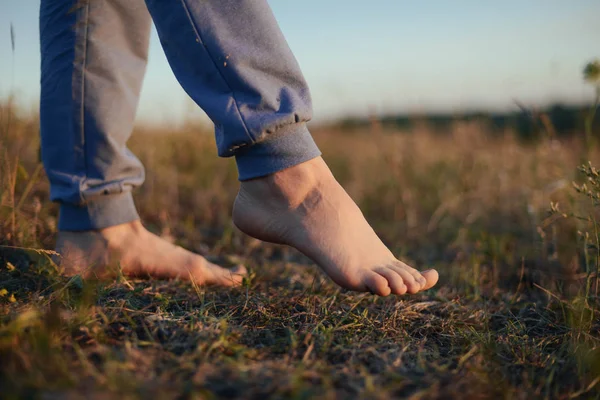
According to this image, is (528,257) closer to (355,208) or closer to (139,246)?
(355,208)

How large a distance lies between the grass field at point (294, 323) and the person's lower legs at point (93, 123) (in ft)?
0.41

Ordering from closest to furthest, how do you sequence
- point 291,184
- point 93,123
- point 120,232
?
point 291,184, point 93,123, point 120,232

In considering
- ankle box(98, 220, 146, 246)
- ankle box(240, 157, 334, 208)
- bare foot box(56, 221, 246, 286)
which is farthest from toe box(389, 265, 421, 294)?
ankle box(98, 220, 146, 246)

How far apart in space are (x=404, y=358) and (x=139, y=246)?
0.88 metres

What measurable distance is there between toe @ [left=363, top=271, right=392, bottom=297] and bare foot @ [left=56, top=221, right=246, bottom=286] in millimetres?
442

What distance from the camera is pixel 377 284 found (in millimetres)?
1184

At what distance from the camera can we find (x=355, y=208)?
127 cm

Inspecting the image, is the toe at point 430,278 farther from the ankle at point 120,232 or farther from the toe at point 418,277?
the ankle at point 120,232

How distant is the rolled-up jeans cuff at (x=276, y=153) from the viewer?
1103mm

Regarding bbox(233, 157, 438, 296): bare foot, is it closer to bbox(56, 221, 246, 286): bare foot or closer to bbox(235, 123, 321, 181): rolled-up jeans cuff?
bbox(235, 123, 321, 181): rolled-up jeans cuff

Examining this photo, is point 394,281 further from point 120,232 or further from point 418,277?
point 120,232

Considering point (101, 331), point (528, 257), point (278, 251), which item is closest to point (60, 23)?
point (101, 331)

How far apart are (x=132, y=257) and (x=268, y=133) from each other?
0.66 m

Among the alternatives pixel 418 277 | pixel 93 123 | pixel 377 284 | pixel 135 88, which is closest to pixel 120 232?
pixel 93 123
